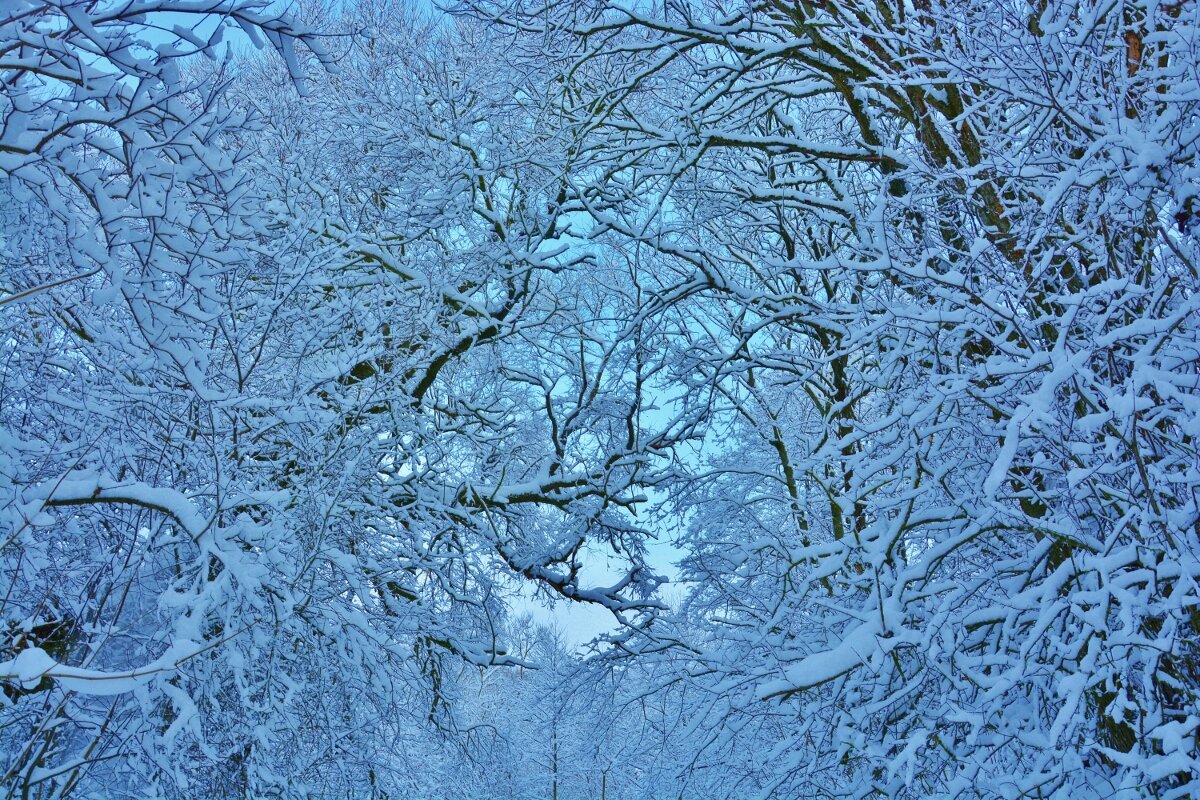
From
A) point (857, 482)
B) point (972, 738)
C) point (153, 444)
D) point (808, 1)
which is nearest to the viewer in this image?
point (972, 738)

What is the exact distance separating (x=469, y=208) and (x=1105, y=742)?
679 centimetres

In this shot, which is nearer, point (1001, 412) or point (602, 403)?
point (1001, 412)

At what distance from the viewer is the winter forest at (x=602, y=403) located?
302cm

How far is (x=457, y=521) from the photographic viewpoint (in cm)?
741

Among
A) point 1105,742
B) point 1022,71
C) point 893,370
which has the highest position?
point 1022,71

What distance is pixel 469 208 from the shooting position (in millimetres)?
8688

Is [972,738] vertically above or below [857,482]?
below

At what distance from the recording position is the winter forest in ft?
9.89

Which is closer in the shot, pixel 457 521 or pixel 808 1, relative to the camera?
pixel 808 1

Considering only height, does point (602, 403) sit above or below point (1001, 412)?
above

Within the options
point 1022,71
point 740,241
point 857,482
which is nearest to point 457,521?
point 740,241

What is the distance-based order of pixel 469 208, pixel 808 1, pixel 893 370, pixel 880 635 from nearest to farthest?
pixel 880 635 < pixel 893 370 < pixel 808 1 < pixel 469 208

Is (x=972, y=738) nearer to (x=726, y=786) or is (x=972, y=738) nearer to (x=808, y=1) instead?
(x=808, y=1)

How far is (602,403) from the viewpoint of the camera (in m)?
7.89
